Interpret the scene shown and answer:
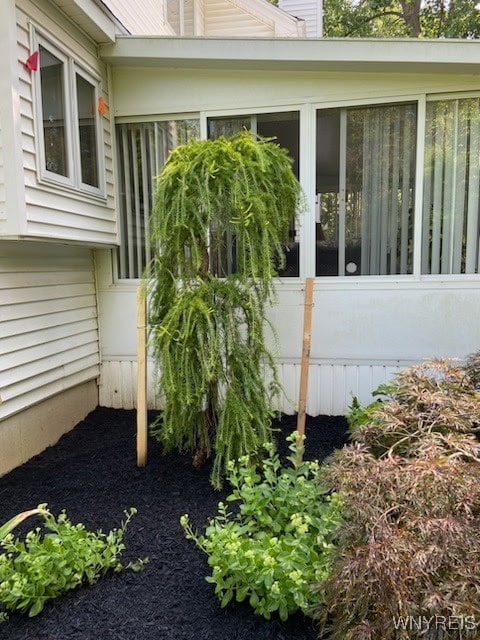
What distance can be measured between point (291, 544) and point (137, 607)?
74cm

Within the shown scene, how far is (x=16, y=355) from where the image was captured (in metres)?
3.20

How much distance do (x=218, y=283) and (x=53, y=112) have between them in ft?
A: 6.08

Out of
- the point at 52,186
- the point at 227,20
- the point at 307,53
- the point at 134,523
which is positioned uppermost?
the point at 227,20

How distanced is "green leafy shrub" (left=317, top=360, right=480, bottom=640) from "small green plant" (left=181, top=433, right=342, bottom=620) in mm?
158

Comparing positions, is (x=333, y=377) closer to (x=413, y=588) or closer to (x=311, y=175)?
(x=311, y=175)

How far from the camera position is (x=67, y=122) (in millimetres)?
3359

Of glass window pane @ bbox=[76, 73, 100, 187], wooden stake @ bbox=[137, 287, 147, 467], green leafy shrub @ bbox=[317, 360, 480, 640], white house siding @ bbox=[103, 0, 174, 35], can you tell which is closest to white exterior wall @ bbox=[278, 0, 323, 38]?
white house siding @ bbox=[103, 0, 174, 35]

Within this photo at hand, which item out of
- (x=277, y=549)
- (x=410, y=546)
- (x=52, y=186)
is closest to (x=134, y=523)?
(x=277, y=549)

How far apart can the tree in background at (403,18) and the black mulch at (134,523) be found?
43.9 feet

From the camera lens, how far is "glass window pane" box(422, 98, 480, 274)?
3.62 metres

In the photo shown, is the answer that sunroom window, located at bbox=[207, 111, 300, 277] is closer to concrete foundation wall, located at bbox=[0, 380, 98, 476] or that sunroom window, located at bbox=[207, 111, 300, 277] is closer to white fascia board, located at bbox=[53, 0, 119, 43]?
white fascia board, located at bbox=[53, 0, 119, 43]

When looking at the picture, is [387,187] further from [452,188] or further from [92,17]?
[92,17]

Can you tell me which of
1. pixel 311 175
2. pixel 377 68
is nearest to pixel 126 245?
pixel 311 175

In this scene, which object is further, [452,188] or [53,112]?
[452,188]
